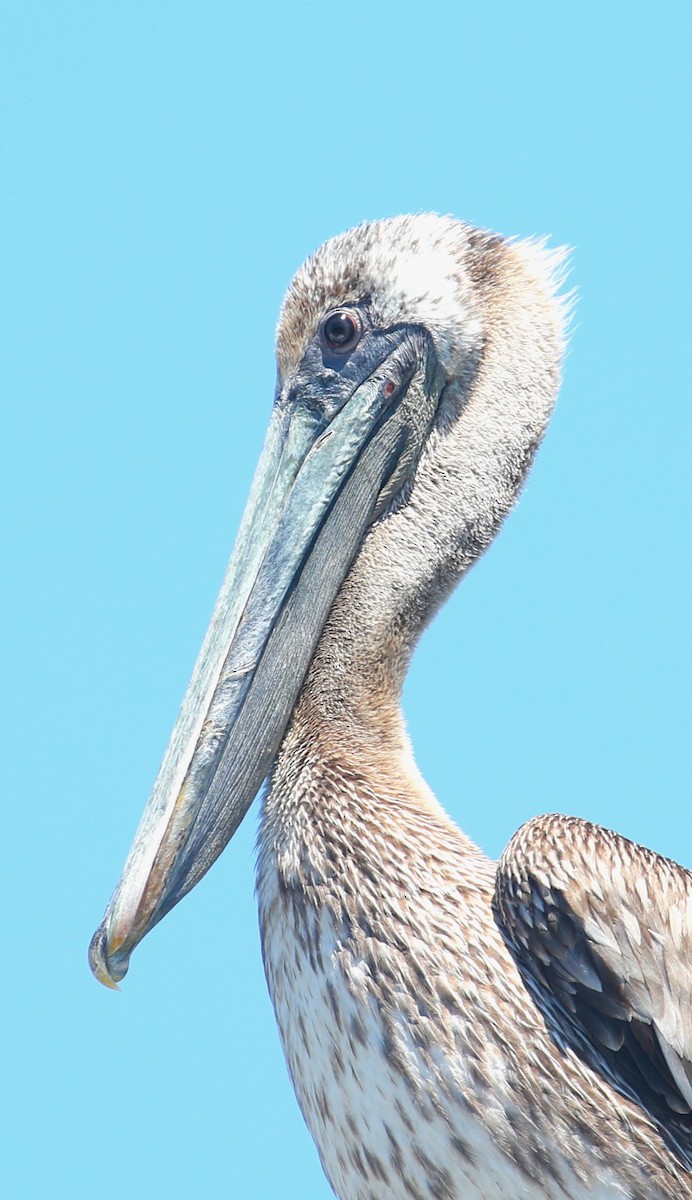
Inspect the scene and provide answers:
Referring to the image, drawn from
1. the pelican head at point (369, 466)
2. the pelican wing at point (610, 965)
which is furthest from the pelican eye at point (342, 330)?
the pelican wing at point (610, 965)

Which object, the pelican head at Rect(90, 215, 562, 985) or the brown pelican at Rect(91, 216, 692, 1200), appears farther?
the pelican head at Rect(90, 215, 562, 985)

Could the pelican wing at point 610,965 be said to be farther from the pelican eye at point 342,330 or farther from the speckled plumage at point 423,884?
the pelican eye at point 342,330

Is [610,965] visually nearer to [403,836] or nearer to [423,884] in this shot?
[423,884]

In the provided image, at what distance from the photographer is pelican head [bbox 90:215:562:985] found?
4.98 meters

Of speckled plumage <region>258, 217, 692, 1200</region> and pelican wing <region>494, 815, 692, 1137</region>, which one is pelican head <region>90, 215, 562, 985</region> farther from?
pelican wing <region>494, 815, 692, 1137</region>

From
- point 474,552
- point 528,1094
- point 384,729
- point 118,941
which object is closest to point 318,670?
point 384,729

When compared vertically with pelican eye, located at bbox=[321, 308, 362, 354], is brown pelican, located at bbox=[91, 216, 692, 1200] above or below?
below

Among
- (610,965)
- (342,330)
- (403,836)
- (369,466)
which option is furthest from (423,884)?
(342,330)

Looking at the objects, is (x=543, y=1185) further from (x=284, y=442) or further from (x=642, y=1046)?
(x=284, y=442)

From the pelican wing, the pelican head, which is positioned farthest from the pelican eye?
the pelican wing

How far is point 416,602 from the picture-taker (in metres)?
5.12

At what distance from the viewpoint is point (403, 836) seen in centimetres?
469

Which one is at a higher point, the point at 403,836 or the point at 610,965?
the point at 403,836

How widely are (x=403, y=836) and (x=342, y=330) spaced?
4.98ft
